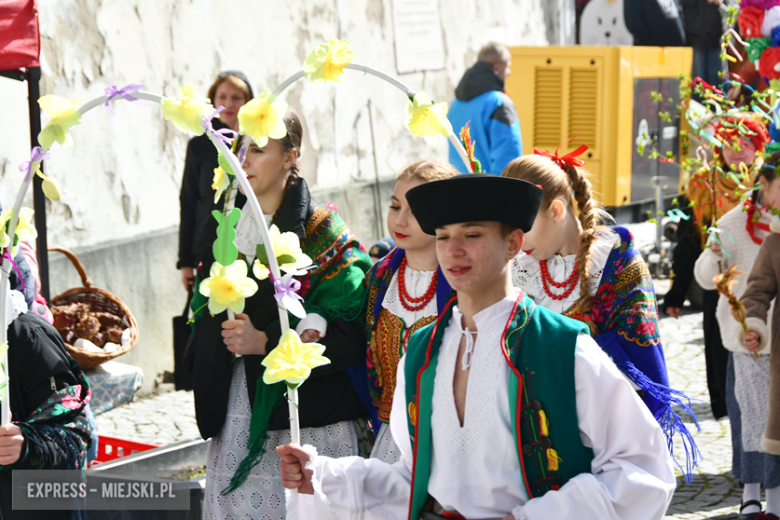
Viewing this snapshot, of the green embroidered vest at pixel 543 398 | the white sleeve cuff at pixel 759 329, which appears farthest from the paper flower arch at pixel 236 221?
the white sleeve cuff at pixel 759 329

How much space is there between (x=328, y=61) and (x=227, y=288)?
2.28 ft

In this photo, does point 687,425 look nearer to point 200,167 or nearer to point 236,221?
point 200,167

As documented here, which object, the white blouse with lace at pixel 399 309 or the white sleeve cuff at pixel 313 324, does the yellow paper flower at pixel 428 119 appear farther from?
the white sleeve cuff at pixel 313 324

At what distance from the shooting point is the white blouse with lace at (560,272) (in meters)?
2.86

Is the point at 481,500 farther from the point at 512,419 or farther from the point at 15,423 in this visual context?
the point at 15,423

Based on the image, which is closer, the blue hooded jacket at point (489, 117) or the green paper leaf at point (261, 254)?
the green paper leaf at point (261, 254)

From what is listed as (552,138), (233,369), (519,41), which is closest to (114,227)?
(233,369)

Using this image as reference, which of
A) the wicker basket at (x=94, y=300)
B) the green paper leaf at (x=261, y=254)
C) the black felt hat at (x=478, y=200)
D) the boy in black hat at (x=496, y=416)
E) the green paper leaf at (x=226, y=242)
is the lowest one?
the wicker basket at (x=94, y=300)

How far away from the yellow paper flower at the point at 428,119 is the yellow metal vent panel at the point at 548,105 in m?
7.17

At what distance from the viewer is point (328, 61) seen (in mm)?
2467

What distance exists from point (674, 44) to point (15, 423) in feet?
36.6

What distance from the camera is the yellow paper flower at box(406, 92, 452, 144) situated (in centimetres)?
271

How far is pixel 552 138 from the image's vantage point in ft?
32.6

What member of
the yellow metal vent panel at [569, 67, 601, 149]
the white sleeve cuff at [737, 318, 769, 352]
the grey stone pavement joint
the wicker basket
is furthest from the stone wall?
the white sleeve cuff at [737, 318, 769, 352]
